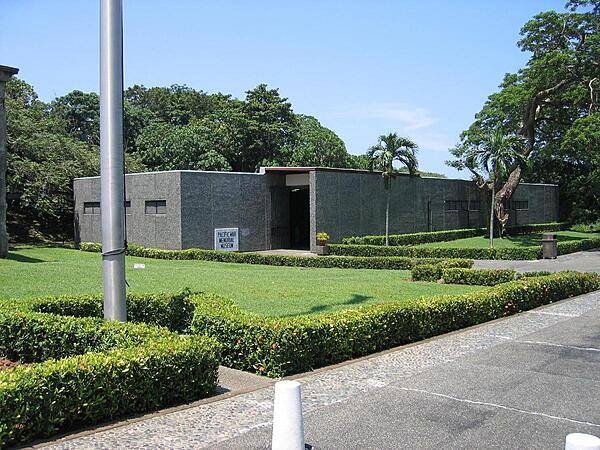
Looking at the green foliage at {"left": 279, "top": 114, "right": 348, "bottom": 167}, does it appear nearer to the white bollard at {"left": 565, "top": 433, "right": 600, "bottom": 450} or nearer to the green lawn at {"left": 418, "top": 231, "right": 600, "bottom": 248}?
the green lawn at {"left": 418, "top": 231, "right": 600, "bottom": 248}

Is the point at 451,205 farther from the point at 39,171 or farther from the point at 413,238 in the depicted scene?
the point at 39,171

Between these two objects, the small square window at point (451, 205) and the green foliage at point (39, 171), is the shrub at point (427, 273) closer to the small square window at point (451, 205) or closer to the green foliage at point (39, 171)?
the small square window at point (451, 205)

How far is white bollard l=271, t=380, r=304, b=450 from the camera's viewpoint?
15.5 feet

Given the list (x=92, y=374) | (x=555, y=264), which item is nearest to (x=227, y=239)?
(x=555, y=264)

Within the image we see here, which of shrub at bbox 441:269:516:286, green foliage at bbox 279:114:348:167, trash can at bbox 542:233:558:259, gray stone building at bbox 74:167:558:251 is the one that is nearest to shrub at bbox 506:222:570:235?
gray stone building at bbox 74:167:558:251

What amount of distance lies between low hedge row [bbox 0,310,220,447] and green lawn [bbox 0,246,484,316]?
4.05m

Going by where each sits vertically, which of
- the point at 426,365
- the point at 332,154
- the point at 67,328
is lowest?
the point at 426,365

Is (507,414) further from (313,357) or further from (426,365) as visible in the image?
(313,357)

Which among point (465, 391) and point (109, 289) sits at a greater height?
point (109, 289)

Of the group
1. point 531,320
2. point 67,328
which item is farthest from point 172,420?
point 531,320

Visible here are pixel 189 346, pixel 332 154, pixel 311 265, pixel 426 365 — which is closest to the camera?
pixel 189 346

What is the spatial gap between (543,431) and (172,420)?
3575 mm

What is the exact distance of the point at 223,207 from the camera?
28.6 metres

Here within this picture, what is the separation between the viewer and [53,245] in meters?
34.2
